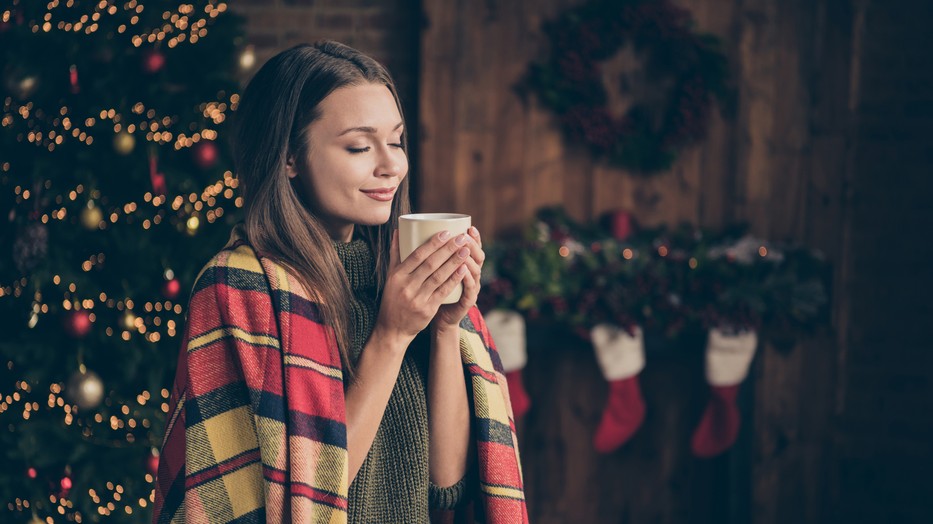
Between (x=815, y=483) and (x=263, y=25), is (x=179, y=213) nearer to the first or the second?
(x=263, y=25)

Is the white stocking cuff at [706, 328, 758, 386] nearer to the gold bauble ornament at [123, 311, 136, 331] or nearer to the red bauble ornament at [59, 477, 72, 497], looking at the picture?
the gold bauble ornament at [123, 311, 136, 331]

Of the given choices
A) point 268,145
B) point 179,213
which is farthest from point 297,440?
point 179,213

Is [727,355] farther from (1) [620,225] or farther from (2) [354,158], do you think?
(2) [354,158]

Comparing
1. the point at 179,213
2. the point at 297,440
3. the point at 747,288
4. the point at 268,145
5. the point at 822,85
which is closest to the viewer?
the point at 297,440

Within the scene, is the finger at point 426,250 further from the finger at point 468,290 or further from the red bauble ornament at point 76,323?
the red bauble ornament at point 76,323

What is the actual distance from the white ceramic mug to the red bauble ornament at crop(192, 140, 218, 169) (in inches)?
55.9

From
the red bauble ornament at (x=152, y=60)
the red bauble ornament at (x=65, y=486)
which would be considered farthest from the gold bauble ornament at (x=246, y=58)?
the red bauble ornament at (x=65, y=486)

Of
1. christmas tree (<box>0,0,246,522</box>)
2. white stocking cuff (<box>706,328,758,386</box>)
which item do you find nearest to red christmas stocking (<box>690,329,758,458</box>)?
white stocking cuff (<box>706,328,758,386</box>)

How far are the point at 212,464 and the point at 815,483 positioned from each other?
Result: 9.09ft

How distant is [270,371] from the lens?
121 centimetres

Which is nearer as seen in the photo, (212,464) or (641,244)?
(212,464)

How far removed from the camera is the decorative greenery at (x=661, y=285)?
10.1 feet

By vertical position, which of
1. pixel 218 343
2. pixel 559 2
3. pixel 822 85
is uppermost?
pixel 559 2

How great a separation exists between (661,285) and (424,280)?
1.99 m
